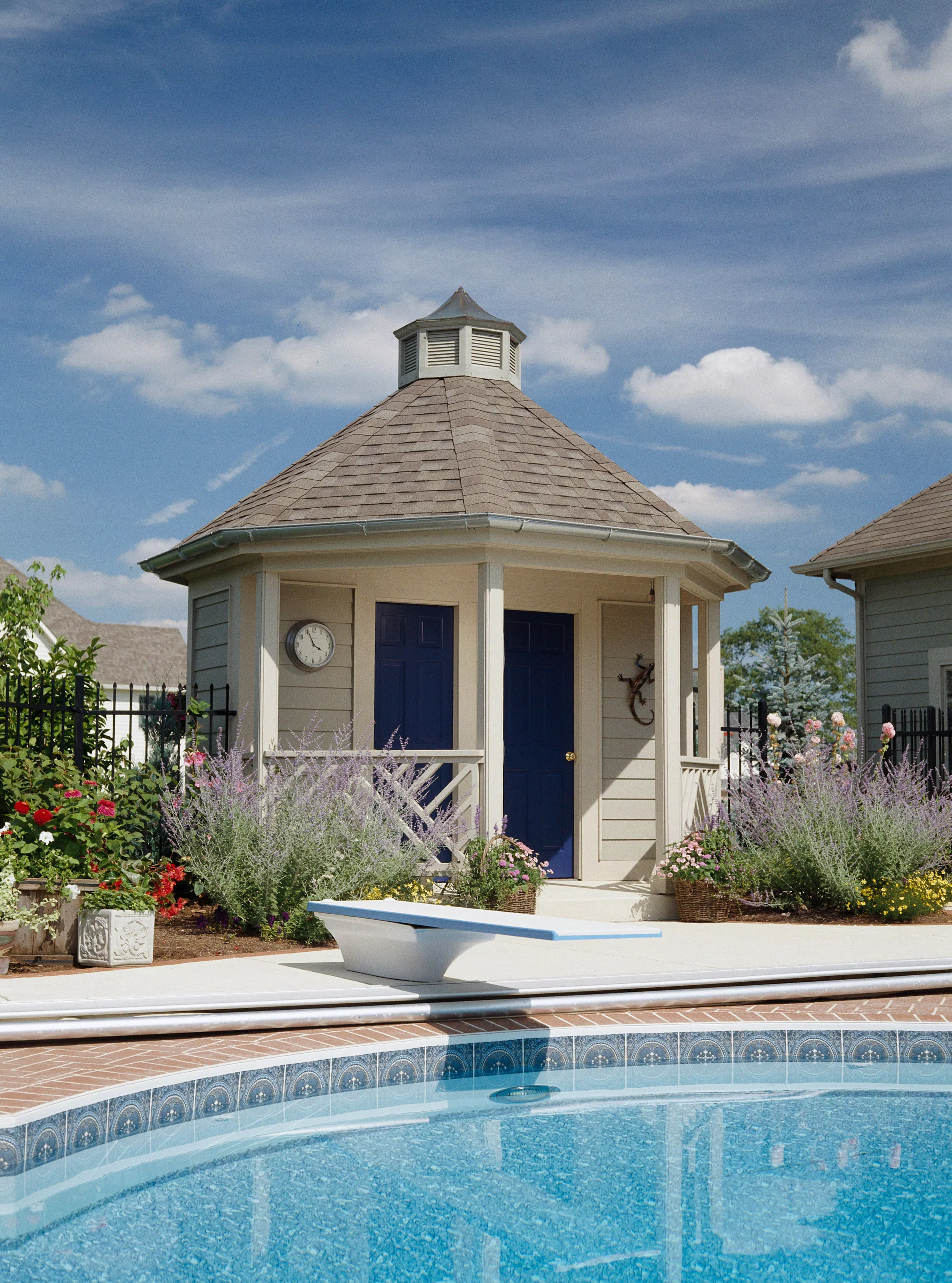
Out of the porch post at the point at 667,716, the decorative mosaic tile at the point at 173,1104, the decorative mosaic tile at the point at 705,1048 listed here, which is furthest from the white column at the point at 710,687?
the decorative mosaic tile at the point at 173,1104

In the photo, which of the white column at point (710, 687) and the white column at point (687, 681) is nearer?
the white column at point (687, 681)

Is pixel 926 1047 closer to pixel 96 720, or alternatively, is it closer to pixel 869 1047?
pixel 869 1047

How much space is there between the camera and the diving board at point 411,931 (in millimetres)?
5930

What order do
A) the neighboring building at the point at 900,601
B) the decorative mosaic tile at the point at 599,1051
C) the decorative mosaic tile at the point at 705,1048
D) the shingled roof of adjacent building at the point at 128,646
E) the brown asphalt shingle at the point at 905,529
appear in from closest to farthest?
the decorative mosaic tile at the point at 599,1051 → the decorative mosaic tile at the point at 705,1048 → the neighboring building at the point at 900,601 → the brown asphalt shingle at the point at 905,529 → the shingled roof of adjacent building at the point at 128,646

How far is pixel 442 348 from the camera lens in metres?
12.5

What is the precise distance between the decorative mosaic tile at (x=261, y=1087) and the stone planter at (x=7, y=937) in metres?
2.60

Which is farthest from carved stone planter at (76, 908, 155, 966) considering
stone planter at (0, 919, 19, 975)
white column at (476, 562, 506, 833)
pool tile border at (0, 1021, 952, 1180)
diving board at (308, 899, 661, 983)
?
white column at (476, 562, 506, 833)

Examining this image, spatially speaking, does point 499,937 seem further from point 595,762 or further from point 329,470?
point 329,470

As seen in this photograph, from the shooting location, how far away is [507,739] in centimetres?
1143

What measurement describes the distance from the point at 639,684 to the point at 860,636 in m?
4.67

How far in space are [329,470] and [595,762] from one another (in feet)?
12.1

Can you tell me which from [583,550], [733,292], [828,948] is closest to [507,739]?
[583,550]

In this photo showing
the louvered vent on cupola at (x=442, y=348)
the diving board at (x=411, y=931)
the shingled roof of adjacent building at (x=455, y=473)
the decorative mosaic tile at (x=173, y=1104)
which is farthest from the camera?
the louvered vent on cupola at (x=442, y=348)

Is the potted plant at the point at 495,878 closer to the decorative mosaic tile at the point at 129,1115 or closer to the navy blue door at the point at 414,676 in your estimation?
the navy blue door at the point at 414,676
